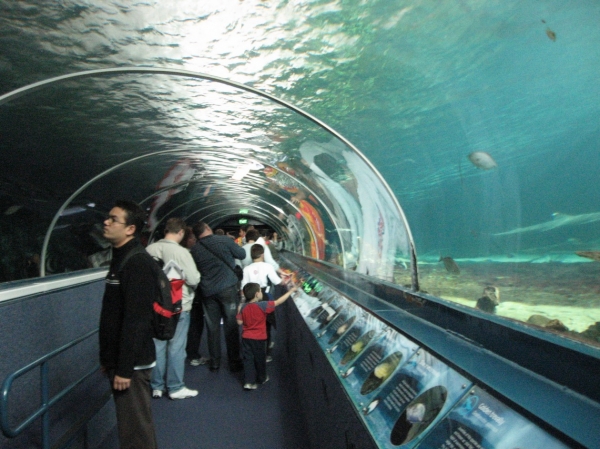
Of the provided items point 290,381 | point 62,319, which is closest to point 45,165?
point 62,319

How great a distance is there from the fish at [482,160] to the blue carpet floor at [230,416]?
3412 millimetres

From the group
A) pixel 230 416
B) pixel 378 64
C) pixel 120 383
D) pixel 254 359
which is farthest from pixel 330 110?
pixel 120 383

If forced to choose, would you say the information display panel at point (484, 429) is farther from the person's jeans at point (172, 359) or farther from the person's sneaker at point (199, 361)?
the person's sneaker at point (199, 361)

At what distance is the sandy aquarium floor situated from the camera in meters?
6.17

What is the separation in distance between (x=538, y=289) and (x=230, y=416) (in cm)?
910

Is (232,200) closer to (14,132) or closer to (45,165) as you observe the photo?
(45,165)

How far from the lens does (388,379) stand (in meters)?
2.38

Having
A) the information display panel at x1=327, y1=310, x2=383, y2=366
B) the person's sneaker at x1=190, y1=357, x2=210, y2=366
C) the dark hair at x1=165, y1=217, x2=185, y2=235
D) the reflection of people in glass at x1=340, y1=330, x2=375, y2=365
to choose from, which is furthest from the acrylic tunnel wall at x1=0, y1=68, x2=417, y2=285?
the person's sneaker at x1=190, y1=357, x2=210, y2=366

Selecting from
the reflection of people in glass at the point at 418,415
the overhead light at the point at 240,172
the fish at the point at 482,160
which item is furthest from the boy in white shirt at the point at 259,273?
the overhead light at the point at 240,172

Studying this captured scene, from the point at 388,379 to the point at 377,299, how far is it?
7.97 ft

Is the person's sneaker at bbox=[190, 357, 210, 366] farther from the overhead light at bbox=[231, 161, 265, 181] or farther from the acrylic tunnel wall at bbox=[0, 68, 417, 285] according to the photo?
the overhead light at bbox=[231, 161, 265, 181]

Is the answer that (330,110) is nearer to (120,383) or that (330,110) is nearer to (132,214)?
(132,214)

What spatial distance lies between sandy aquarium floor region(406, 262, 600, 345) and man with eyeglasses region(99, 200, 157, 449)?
270cm

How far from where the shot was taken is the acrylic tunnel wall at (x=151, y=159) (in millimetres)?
5844
